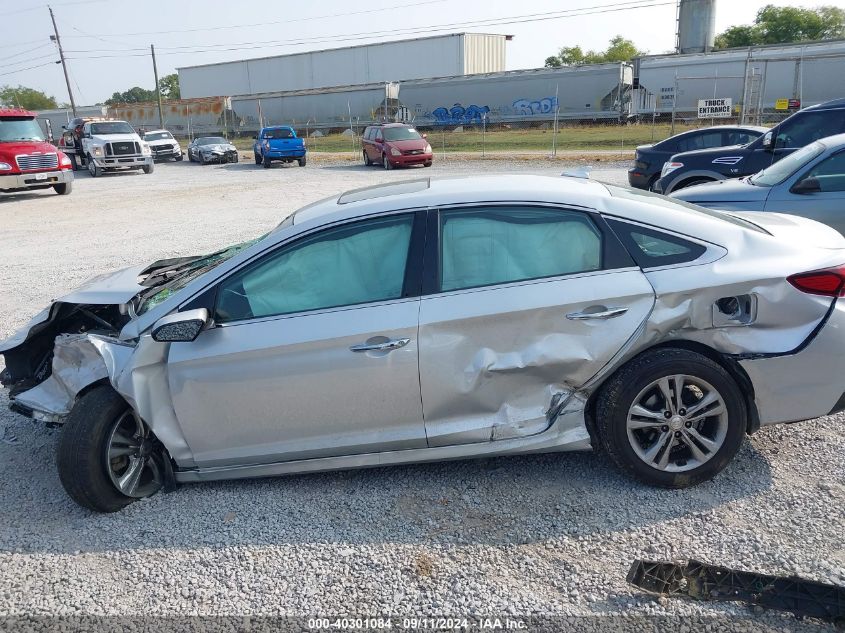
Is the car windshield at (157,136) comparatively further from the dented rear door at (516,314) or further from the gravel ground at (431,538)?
the dented rear door at (516,314)

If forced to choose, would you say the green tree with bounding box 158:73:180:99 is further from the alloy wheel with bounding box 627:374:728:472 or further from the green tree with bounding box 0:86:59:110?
the alloy wheel with bounding box 627:374:728:472

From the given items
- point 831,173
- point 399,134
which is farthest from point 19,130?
point 831,173

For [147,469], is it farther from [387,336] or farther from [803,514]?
[803,514]

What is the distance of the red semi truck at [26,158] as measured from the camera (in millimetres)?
19344

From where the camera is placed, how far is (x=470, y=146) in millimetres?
36031

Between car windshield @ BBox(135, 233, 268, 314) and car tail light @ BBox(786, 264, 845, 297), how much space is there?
109 inches

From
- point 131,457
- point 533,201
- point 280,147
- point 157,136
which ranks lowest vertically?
point 280,147

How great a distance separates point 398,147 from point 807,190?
→ 68.8 feet

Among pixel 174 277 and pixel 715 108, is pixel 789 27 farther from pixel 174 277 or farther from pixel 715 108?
pixel 174 277

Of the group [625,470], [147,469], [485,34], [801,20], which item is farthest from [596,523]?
[801,20]

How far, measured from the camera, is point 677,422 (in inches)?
142

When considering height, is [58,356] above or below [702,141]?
below

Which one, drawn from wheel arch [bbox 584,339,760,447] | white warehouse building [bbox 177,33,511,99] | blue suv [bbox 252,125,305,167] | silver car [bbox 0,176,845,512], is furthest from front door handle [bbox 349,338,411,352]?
white warehouse building [bbox 177,33,511,99]

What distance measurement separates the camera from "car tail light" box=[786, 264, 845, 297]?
11.8ft
